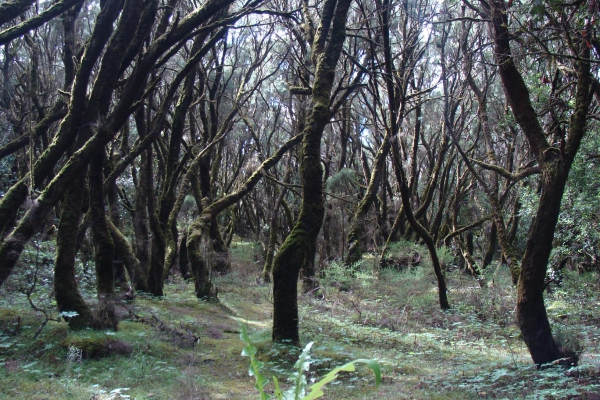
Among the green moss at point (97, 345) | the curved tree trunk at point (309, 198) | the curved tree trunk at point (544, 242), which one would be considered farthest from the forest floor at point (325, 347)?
the curved tree trunk at point (309, 198)

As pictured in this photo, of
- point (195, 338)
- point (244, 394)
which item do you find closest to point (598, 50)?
point (244, 394)

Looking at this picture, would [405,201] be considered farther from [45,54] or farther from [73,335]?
[45,54]

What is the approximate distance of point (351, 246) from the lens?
14797 millimetres

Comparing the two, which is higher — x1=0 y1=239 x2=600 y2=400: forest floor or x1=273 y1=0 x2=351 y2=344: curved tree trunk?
x1=273 y1=0 x2=351 y2=344: curved tree trunk

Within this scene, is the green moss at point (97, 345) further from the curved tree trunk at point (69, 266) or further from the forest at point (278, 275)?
the curved tree trunk at point (69, 266)

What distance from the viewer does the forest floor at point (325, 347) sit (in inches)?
201

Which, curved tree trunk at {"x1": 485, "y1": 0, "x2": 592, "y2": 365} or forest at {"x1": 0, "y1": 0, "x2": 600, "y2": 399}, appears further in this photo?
curved tree trunk at {"x1": 485, "y1": 0, "x2": 592, "y2": 365}

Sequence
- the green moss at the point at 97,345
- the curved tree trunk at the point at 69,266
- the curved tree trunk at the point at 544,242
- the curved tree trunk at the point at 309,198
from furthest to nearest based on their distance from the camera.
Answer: the curved tree trunk at the point at 309,198, the curved tree trunk at the point at 69,266, the green moss at the point at 97,345, the curved tree trunk at the point at 544,242

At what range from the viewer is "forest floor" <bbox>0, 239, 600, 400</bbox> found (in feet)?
16.8

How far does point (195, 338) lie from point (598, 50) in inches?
318

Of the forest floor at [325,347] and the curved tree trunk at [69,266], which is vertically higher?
the curved tree trunk at [69,266]

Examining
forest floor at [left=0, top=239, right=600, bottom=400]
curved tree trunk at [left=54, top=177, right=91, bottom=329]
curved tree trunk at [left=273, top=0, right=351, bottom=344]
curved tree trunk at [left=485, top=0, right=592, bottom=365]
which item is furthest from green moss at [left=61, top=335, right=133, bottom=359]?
curved tree trunk at [left=485, top=0, right=592, bottom=365]

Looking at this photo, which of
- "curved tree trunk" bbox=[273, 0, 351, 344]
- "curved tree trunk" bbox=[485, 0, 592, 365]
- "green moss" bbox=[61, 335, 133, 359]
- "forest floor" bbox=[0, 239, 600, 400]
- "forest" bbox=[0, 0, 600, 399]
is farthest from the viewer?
"curved tree trunk" bbox=[273, 0, 351, 344]

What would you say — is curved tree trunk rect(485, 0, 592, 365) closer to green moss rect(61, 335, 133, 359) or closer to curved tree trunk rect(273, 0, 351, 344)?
curved tree trunk rect(273, 0, 351, 344)
